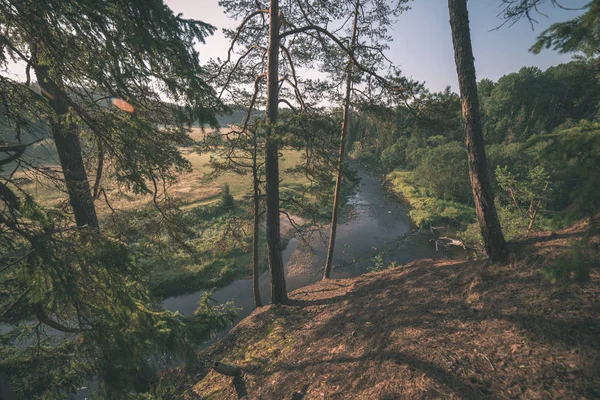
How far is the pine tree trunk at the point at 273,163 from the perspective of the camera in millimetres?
5770

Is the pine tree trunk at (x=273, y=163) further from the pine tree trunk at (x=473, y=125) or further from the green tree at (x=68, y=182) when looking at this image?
the pine tree trunk at (x=473, y=125)

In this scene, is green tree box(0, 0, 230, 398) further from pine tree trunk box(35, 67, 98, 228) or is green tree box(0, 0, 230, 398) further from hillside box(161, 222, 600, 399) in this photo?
hillside box(161, 222, 600, 399)

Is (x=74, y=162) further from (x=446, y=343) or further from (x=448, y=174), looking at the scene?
(x=448, y=174)

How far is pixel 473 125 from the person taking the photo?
467 centimetres

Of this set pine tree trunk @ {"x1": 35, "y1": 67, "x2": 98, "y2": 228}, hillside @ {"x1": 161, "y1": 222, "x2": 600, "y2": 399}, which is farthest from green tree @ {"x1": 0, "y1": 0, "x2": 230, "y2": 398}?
hillside @ {"x1": 161, "y1": 222, "x2": 600, "y2": 399}

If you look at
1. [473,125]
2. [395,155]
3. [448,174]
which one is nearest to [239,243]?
[473,125]

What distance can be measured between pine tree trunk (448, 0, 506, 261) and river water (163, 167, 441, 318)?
5.96 metres

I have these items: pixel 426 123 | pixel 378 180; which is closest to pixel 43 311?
pixel 426 123

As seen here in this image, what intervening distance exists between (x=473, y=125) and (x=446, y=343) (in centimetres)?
384

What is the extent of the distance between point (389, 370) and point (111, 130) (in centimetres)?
531

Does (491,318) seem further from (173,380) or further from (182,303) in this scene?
(182,303)

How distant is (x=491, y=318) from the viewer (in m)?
3.68

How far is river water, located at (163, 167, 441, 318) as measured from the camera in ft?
44.7

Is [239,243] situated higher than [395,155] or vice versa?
[395,155]
